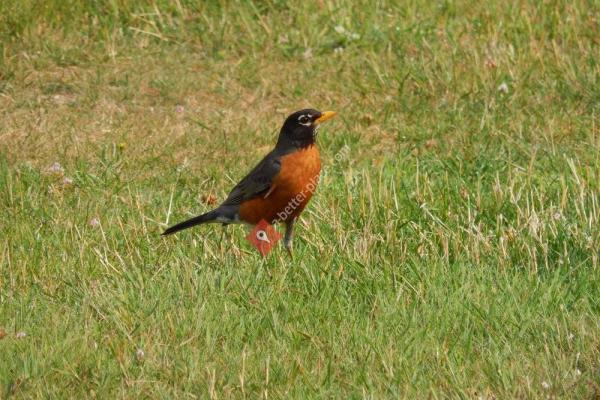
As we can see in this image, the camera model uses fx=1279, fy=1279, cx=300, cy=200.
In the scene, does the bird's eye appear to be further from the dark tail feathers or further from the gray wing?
the dark tail feathers

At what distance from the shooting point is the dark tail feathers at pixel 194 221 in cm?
647

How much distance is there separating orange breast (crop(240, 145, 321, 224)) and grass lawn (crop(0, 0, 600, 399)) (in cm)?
16

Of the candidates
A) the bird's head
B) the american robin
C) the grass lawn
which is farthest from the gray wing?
the grass lawn

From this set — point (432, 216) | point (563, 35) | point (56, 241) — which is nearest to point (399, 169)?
point (432, 216)

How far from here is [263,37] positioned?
978 centimetres

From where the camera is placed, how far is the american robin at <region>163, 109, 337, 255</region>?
656 cm

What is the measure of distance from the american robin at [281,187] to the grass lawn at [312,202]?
0.48 ft

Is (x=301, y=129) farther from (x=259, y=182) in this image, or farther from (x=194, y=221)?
(x=194, y=221)

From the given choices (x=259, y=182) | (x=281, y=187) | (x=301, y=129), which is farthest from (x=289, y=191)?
(x=301, y=129)

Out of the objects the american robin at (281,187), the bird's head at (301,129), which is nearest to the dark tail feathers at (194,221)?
the american robin at (281,187)

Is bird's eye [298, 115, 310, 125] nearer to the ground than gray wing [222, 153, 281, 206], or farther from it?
farther from it

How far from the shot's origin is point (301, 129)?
22.4 feet

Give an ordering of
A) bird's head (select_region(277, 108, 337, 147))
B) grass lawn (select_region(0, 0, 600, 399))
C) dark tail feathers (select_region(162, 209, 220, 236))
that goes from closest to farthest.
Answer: grass lawn (select_region(0, 0, 600, 399)) < dark tail feathers (select_region(162, 209, 220, 236)) < bird's head (select_region(277, 108, 337, 147))

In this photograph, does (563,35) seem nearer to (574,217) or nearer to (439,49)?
(439,49)
